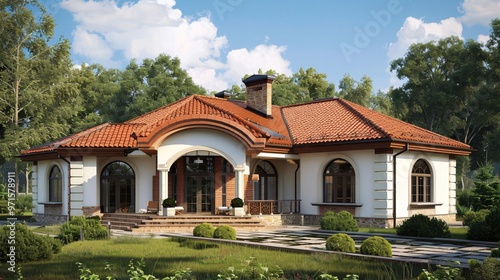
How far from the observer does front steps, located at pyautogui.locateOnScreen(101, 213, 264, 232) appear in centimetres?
2067

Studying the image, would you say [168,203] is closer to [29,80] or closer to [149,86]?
[29,80]

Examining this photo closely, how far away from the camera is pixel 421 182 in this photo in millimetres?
23812

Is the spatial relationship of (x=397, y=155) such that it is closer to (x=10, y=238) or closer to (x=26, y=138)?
(x=10, y=238)

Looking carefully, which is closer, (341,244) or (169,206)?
(341,244)

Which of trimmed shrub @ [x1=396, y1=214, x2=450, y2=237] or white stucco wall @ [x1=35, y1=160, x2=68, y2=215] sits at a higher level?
white stucco wall @ [x1=35, y1=160, x2=68, y2=215]

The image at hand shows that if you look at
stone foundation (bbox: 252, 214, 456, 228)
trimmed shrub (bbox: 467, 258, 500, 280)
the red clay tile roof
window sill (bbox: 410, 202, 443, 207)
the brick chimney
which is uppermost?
the brick chimney

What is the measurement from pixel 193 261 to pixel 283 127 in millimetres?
15147

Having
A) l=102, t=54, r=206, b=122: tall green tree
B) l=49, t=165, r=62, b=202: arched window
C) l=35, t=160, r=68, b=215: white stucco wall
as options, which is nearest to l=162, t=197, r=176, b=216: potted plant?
l=35, t=160, r=68, b=215: white stucco wall

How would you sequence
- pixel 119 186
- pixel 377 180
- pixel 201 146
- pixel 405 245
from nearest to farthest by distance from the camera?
pixel 405 245, pixel 377 180, pixel 201 146, pixel 119 186

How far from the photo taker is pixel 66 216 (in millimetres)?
24000

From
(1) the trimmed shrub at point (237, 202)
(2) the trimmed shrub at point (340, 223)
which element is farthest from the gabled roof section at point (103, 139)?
(2) the trimmed shrub at point (340, 223)

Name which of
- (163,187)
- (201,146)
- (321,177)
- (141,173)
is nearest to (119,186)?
(141,173)

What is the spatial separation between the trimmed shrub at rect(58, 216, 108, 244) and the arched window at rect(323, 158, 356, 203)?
32.7 feet

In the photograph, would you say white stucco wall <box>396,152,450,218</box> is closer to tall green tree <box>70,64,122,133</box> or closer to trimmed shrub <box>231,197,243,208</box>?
trimmed shrub <box>231,197,243,208</box>
